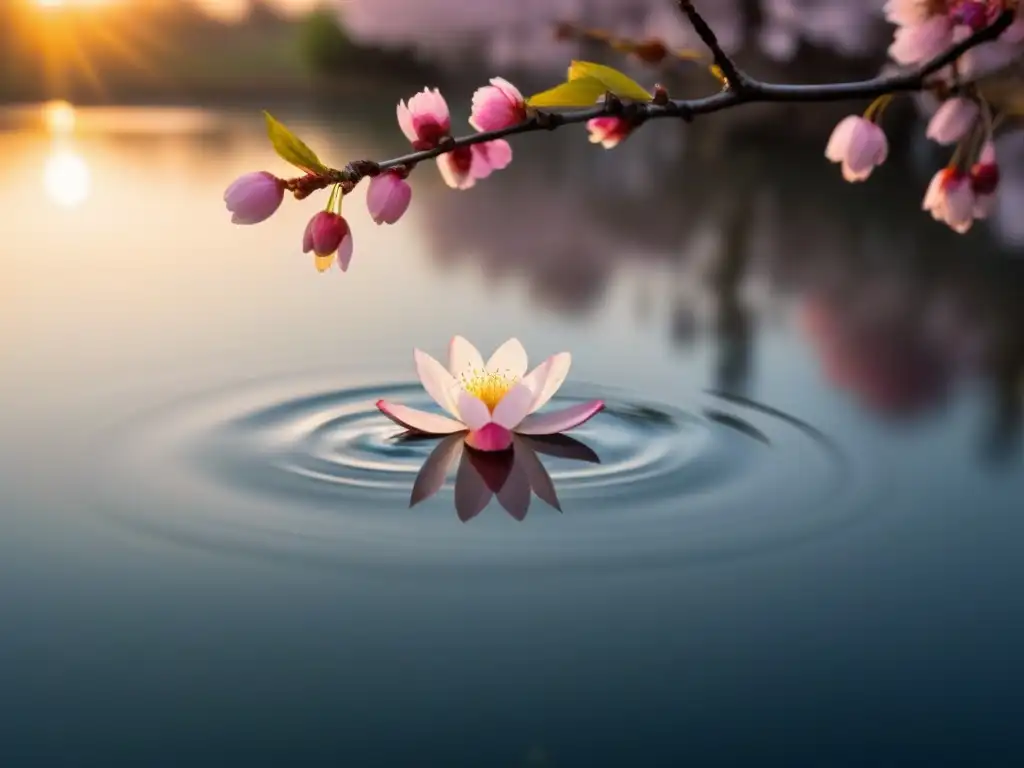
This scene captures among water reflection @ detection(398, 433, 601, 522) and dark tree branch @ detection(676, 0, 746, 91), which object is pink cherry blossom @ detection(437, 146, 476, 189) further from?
water reflection @ detection(398, 433, 601, 522)

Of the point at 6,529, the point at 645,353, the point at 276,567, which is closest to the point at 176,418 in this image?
the point at 6,529

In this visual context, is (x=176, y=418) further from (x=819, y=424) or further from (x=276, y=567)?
(x=819, y=424)

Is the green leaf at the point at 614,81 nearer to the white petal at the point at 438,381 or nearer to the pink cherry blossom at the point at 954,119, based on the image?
the pink cherry blossom at the point at 954,119

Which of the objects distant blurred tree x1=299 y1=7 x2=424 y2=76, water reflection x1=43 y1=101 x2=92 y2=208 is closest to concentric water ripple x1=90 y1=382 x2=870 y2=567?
water reflection x1=43 y1=101 x2=92 y2=208

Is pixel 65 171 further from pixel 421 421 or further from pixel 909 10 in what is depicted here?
pixel 909 10

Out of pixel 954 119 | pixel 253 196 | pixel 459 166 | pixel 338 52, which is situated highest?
pixel 338 52

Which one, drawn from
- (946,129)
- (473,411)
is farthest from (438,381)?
(946,129)

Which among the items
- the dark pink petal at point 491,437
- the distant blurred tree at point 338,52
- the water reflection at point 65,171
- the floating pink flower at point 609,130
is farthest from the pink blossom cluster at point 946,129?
the distant blurred tree at point 338,52
